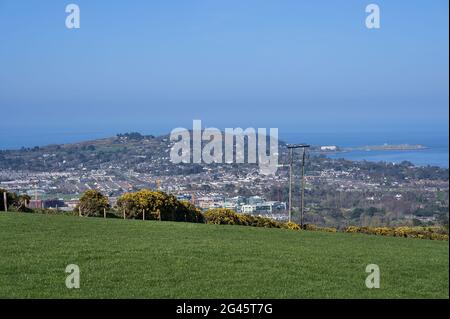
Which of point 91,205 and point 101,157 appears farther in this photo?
point 101,157

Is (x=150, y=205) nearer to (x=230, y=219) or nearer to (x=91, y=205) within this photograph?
(x=91, y=205)

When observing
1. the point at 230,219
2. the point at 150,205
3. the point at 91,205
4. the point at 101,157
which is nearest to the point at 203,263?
the point at 150,205

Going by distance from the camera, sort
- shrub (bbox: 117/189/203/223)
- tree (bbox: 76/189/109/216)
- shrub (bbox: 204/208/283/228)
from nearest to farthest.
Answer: tree (bbox: 76/189/109/216) < shrub (bbox: 117/189/203/223) < shrub (bbox: 204/208/283/228)

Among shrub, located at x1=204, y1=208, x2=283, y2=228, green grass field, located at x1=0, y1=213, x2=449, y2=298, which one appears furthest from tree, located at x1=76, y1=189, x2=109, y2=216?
green grass field, located at x1=0, y1=213, x2=449, y2=298

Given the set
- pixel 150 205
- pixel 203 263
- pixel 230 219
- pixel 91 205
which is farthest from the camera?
pixel 230 219

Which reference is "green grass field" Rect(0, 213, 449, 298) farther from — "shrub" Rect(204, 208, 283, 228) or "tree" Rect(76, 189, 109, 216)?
"shrub" Rect(204, 208, 283, 228)
